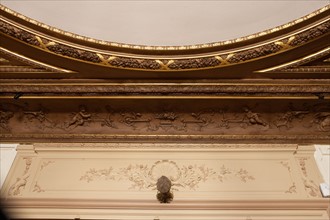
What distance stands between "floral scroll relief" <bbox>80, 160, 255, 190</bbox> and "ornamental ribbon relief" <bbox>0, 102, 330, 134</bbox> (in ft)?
1.46

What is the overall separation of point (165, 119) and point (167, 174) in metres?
0.66

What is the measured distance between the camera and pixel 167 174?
9.42 ft

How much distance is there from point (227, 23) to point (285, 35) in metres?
0.57

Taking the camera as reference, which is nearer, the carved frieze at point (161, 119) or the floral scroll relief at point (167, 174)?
the floral scroll relief at point (167, 174)

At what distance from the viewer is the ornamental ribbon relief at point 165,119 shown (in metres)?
3.21

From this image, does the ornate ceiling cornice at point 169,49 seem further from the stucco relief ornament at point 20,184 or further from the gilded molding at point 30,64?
the stucco relief ornament at point 20,184

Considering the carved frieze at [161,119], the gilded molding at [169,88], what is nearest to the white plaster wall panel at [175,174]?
the carved frieze at [161,119]

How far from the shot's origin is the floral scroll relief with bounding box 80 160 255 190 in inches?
110

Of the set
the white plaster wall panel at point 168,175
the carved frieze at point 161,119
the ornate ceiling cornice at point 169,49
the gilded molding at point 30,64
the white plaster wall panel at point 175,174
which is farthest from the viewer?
the carved frieze at point 161,119

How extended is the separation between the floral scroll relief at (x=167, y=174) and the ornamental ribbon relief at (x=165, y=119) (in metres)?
0.45

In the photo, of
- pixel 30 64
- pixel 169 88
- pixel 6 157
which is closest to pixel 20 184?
pixel 6 157

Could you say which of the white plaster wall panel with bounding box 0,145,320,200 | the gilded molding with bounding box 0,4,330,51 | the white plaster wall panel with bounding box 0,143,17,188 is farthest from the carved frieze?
the gilded molding with bounding box 0,4,330,51

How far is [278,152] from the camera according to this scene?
118 inches

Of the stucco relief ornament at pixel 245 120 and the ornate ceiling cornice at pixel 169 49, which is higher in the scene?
the ornate ceiling cornice at pixel 169 49
